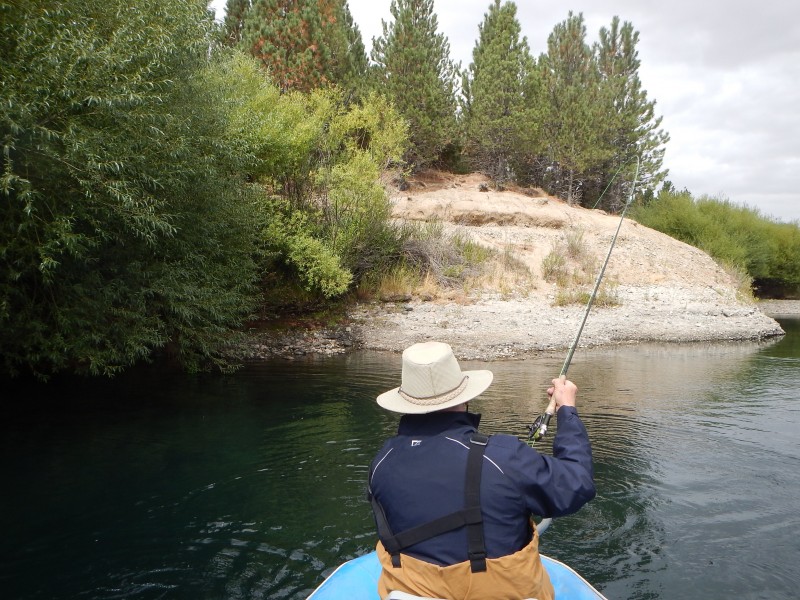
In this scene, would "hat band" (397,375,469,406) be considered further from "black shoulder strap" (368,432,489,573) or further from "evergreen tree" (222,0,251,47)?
"evergreen tree" (222,0,251,47)

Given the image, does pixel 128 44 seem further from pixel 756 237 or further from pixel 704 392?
pixel 756 237

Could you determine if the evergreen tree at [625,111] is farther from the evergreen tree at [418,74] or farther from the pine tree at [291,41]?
the pine tree at [291,41]

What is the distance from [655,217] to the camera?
4181 centimetres

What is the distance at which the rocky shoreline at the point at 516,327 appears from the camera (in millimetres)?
19719

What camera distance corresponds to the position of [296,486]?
7715 millimetres

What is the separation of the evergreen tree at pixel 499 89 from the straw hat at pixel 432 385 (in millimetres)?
34245

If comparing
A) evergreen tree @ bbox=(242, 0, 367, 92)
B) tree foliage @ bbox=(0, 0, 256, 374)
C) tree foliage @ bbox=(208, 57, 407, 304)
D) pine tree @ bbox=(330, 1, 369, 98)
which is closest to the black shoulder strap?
tree foliage @ bbox=(0, 0, 256, 374)

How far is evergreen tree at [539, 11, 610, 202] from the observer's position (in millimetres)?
37719

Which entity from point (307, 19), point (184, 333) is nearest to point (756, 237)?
point (307, 19)

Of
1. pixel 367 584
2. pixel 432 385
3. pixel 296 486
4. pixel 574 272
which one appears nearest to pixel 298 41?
pixel 574 272

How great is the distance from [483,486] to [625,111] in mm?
40790

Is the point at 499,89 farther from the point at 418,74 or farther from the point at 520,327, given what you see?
the point at 520,327

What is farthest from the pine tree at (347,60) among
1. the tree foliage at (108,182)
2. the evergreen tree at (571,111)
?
the tree foliage at (108,182)

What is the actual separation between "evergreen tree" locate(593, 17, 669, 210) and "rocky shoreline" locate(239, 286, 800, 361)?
13482mm
